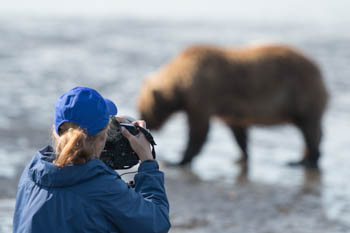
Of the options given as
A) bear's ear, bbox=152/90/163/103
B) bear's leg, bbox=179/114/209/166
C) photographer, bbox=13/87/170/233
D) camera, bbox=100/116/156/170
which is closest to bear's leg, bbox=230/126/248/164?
bear's leg, bbox=179/114/209/166

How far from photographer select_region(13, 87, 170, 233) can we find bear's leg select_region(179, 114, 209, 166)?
5.70m

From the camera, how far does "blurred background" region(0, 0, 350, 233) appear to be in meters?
6.32

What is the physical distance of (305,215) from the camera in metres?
6.44

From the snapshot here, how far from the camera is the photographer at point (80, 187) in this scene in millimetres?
2619

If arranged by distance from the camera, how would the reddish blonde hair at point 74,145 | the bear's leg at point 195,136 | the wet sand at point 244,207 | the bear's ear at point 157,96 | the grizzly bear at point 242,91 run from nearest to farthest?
the reddish blonde hair at point 74,145
the wet sand at point 244,207
the bear's leg at point 195,136
the grizzly bear at point 242,91
the bear's ear at point 157,96

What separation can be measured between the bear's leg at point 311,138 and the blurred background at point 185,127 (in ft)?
0.77

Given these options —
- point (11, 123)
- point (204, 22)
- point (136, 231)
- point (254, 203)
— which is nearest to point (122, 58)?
point (11, 123)

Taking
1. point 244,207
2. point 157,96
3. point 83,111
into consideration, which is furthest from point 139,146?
point 157,96

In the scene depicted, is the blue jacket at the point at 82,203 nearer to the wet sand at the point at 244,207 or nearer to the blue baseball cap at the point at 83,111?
the blue baseball cap at the point at 83,111

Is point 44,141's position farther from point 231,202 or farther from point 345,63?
point 345,63

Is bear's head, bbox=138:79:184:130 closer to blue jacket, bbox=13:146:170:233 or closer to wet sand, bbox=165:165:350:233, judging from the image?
wet sand, bbox=165:165:350:233

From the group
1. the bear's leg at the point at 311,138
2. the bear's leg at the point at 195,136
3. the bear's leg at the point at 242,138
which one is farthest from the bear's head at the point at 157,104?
the bear's leg at the point at 311,138

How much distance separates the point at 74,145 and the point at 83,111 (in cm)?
14

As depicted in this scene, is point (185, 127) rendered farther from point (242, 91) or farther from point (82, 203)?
point (82, 203)
